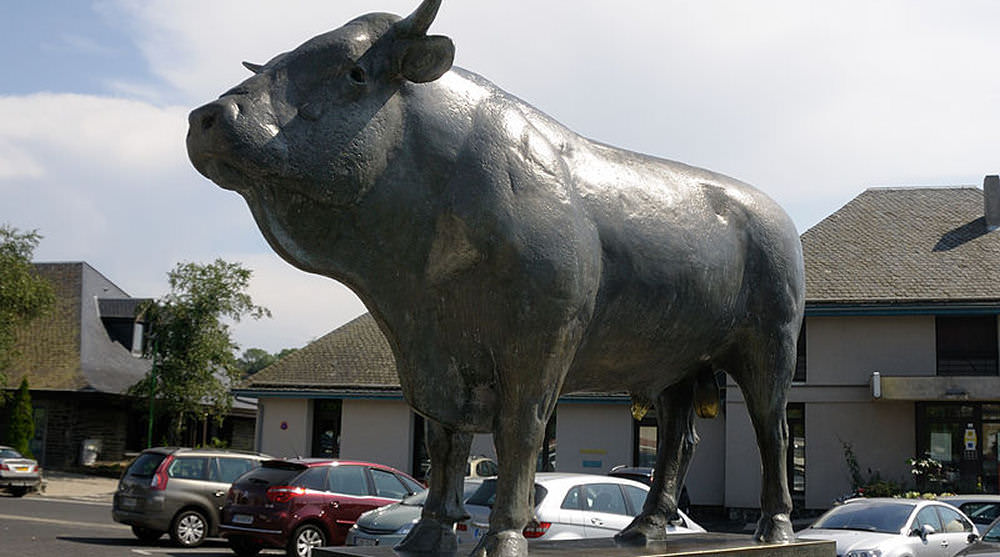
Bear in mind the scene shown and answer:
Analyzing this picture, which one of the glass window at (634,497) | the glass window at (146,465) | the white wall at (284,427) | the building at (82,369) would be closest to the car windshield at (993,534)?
the glass window at (634,497)

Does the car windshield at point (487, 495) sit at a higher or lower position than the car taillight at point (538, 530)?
higher

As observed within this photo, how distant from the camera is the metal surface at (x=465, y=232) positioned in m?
3.04

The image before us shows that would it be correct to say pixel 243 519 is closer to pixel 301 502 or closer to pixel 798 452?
pixel 301 502

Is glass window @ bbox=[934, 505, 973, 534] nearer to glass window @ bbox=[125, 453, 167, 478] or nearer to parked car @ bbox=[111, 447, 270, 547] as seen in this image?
parked car @ bbox=[111, 447, 270, 547]

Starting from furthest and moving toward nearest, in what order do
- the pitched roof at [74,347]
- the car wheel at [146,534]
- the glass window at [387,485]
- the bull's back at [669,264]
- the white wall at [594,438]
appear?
1. the pitched roof at [74,347]
2. the white wall at [594,438]
3. the car wheel at [146,534]
4. the glass window at [387,485]
5. the bull's back at [669,264]

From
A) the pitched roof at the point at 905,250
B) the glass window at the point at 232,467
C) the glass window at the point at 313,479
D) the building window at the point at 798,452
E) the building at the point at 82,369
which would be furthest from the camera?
the building at the point at 82,369

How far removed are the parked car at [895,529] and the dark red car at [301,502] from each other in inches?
235

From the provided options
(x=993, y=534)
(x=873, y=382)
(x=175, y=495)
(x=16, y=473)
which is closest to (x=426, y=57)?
(x=993, y=534)

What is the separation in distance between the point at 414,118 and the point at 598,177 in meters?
0.82

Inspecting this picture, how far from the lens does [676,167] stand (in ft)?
14.1

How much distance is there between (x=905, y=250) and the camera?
26.9 m

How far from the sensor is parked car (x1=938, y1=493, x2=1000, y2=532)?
15703 millimetres

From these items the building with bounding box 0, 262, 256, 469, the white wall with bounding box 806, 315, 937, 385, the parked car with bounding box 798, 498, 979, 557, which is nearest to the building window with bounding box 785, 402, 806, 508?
the white wall with bounding box 806, 315, 937, 385

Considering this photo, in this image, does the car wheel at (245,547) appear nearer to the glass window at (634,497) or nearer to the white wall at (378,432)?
the glass window at (634,497)
